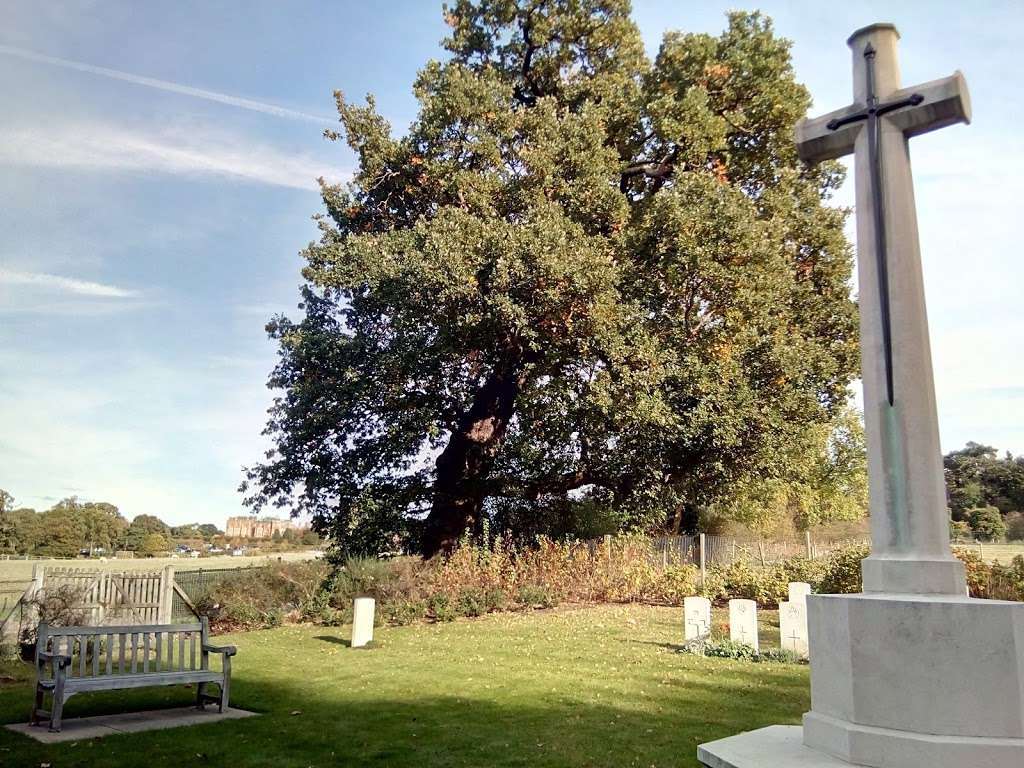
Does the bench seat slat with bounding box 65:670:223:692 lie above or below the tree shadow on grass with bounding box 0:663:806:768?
above

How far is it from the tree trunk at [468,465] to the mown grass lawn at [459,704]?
239 inches

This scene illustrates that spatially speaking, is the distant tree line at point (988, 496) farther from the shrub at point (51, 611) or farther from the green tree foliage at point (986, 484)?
the shrub at point (51, 611)

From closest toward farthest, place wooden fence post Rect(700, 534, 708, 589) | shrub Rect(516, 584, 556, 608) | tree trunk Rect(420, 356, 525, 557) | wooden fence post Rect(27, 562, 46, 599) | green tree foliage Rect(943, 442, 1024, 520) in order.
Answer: wooden fence post Rect(27, 562, 46, 599) < shrub Rect(516, 584, 556, 608) < wooden fence post Rect(700, 534, 708, 589) < tree trunk Rect(420, 356, 525, 557) < green tree foliage Rect(943, 442, 1024, 520)

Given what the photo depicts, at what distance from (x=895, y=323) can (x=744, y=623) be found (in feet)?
24.8

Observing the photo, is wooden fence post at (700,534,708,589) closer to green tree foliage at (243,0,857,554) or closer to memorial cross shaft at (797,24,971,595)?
green tree foliage at (243,0,857,554)

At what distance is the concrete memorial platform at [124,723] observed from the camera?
22.7 feet

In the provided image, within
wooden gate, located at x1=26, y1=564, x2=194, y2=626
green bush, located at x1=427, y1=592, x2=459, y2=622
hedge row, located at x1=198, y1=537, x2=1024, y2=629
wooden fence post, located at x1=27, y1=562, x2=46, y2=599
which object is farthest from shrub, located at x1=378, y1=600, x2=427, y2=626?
wooden fence post, located at x1=27, y1=562, x2=46, y2=599

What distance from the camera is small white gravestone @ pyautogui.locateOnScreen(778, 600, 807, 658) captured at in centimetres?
1129

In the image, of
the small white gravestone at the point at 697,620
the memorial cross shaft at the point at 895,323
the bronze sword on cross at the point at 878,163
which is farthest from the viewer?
the small white gravestone at the point at 697,620

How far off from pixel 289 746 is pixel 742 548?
Result: 18.7 metres

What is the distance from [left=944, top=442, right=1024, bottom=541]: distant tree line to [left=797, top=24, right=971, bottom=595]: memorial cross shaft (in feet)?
194

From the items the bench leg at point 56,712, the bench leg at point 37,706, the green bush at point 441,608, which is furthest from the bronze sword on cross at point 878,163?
the green bush at point 441,608

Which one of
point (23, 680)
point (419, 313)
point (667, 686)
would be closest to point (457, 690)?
point (667, 686)

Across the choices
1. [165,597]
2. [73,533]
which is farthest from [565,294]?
[73,533]
